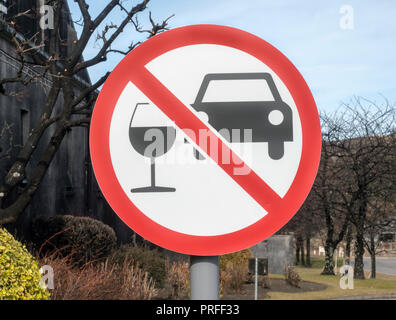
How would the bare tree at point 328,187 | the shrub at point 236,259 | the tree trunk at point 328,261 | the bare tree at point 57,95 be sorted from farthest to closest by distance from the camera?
the tree trunk at point 328,261 → the bare tree at point 328,187 → the shrub at point 236,259 → the bare tree at point 57,95

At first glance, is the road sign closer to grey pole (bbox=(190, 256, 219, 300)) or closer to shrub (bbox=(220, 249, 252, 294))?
grey pole (bbox=(190, 256, 219, 300))

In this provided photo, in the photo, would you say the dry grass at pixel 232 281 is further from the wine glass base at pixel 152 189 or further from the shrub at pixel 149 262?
the wine glass base at pixel 152 189

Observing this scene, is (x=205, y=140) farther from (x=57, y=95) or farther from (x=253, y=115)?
(x=57, y=95)

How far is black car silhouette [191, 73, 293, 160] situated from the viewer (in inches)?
71.2

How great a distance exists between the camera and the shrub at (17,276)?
5.30 meters

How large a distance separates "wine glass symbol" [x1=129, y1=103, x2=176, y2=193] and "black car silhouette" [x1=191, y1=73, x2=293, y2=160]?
0.12 metres

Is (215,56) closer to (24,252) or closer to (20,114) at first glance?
(24,252)

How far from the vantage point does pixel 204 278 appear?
5.72 feet

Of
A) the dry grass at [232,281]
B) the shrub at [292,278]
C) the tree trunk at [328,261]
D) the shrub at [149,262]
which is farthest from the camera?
the tree trunk at [328,261]

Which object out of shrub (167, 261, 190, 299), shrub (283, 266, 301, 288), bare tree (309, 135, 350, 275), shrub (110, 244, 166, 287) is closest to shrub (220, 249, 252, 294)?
shrub (283, 266, 301, 288)

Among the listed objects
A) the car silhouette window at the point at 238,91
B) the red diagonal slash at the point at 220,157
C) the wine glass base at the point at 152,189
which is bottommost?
the wine glass base at the point at 152,189

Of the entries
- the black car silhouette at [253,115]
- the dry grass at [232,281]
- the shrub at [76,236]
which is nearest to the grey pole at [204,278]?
the black car silhouette at [253,115]
